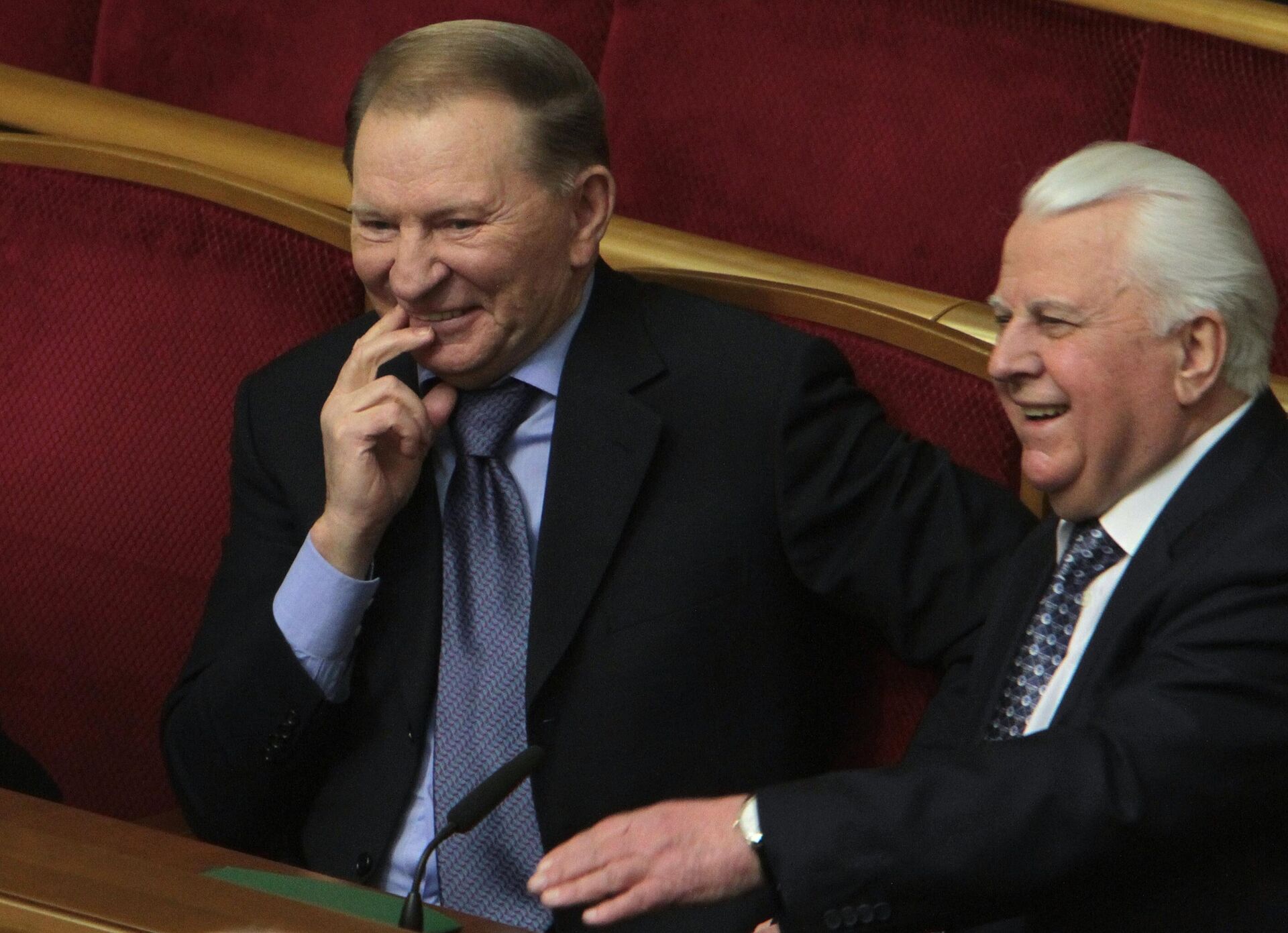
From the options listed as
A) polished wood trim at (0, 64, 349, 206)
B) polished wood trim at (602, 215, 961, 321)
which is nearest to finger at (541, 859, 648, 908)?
polished wood trim at (602, 215, 961, 321)

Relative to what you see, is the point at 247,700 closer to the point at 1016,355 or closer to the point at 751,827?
the point at 751,827

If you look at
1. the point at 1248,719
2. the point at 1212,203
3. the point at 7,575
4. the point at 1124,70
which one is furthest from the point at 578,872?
the point at 1124,70

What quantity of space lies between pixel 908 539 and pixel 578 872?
504 mm

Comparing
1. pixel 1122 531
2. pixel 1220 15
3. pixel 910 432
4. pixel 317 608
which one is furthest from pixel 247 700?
pixel 1220 15

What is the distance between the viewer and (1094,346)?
4.24ft

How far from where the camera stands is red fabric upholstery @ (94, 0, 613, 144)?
218cm

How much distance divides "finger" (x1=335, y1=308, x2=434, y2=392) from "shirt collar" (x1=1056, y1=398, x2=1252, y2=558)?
561mm

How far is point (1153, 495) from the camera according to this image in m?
1.30

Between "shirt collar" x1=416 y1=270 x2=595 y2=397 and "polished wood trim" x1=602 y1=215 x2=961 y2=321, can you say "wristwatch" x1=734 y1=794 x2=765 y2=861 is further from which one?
"polished wood trim" x1=602 y1=215 x2=961 y2=321

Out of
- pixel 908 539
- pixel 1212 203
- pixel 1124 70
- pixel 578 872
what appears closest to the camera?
pixel 578 872

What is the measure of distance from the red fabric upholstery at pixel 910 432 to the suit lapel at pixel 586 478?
17cm

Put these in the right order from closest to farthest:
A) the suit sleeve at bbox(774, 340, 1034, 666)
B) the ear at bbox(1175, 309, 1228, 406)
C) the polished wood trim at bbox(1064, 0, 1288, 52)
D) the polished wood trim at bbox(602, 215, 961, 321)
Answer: the ear at bbox(1175, 309, 1228, 406), the suit sleeve at bbox(774, 340, 1034, 666), the polished wood trim at bbox(602, 215, 961, 321), the polished wood trim at bbox(1064, 0, 1288, 52)

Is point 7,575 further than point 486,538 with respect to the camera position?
Yes

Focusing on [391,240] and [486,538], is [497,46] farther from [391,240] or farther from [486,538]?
[486,538]
